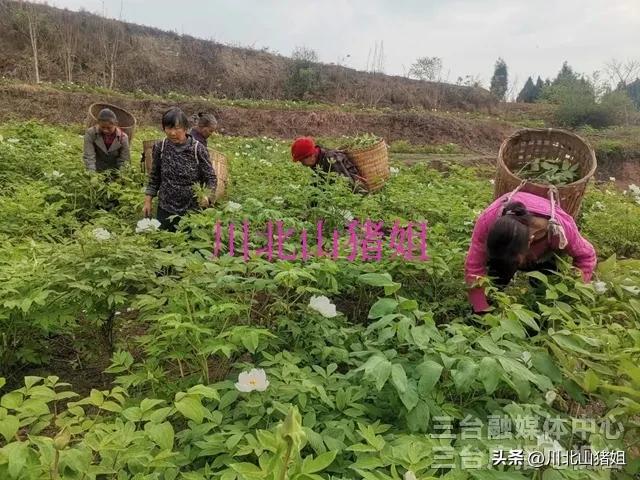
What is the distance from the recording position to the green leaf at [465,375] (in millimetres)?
1458

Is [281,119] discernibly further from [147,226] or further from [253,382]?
[253,382]

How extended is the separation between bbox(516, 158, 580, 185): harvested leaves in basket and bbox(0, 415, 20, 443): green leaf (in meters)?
3.21

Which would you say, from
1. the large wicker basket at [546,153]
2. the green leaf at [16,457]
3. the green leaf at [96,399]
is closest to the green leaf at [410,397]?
the green leaf at [96,399]

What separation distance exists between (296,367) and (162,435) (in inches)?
19.7

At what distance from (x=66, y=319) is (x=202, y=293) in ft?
1.88

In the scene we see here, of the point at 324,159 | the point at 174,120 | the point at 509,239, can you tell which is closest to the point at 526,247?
the point at 509,239

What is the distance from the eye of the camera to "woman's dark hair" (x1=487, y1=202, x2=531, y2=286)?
220 centimetres

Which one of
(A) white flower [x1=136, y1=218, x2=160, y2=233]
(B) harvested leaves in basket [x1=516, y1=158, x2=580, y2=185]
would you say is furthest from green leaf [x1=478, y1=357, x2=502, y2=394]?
(B) harvested leaves in basket [x1=516, y1=158, x2=580, y2=185]

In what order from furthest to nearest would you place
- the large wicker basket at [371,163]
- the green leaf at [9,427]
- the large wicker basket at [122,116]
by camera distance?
the large wicker basket at [122,116], the large wicker basket at [371,163], the green leaf at [9,427]

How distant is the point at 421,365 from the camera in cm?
154

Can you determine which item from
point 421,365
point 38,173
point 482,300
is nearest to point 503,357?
point 421,365

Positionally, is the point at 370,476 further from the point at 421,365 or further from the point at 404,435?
the point at 421,365

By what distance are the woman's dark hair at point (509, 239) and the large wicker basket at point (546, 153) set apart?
3.50 feet

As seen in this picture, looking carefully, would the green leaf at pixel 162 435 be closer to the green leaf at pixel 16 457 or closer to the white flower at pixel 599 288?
the green leaf at pixel 16 457
